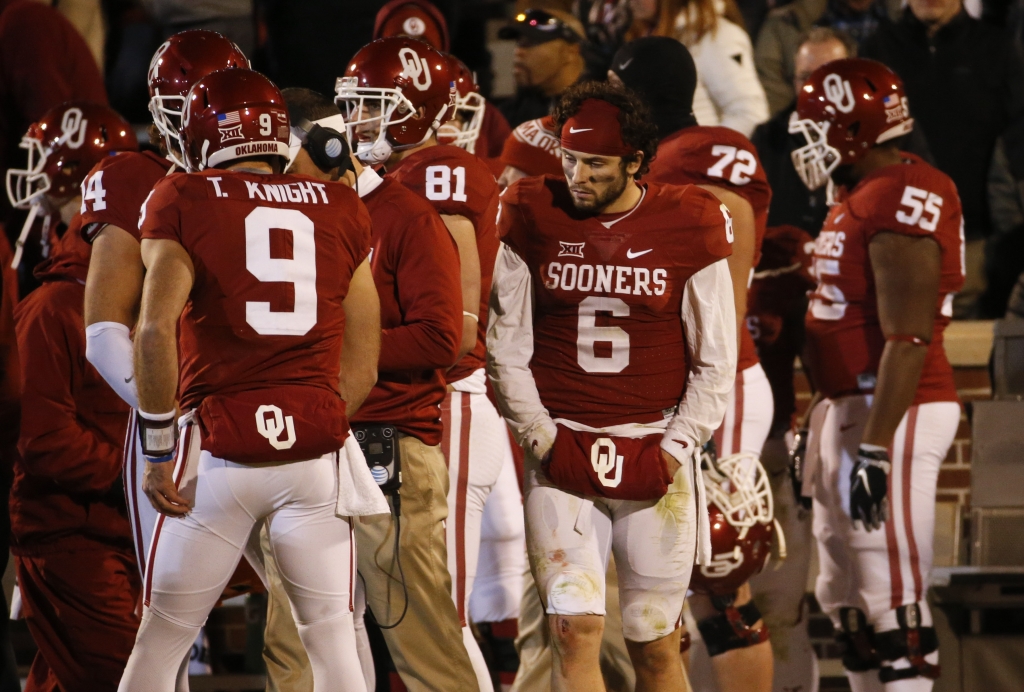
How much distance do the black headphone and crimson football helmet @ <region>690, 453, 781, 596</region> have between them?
1609 mm

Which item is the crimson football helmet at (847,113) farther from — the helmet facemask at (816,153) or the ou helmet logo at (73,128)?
the ou helmet logo at (73,128)

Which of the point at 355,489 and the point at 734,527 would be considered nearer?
the point at 355,489

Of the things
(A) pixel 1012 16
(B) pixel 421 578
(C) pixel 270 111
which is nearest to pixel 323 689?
(B) pixel 421 578

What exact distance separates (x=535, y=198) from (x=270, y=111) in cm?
83

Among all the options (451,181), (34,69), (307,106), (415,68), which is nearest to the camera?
(307,106)

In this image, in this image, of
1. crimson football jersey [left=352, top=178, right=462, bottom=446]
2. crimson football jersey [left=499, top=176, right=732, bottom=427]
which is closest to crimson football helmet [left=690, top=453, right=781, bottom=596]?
crimson football jersey [left=499, top=176, right=732, bottom=427]

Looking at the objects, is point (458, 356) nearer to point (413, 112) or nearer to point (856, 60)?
point (413, 112)

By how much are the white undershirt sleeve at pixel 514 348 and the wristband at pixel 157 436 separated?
976 mm

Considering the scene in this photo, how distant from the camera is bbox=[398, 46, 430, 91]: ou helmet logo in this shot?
4.53m

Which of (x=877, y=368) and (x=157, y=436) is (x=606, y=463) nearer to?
(x=157, y=436)

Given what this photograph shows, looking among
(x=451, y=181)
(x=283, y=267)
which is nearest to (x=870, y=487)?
(x=451, y=181)

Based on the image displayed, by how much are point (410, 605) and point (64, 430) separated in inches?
47.9

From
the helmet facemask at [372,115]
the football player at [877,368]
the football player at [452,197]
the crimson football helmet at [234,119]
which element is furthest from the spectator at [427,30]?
the crimson football helmet at [234,119]

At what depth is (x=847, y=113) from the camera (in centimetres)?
511
